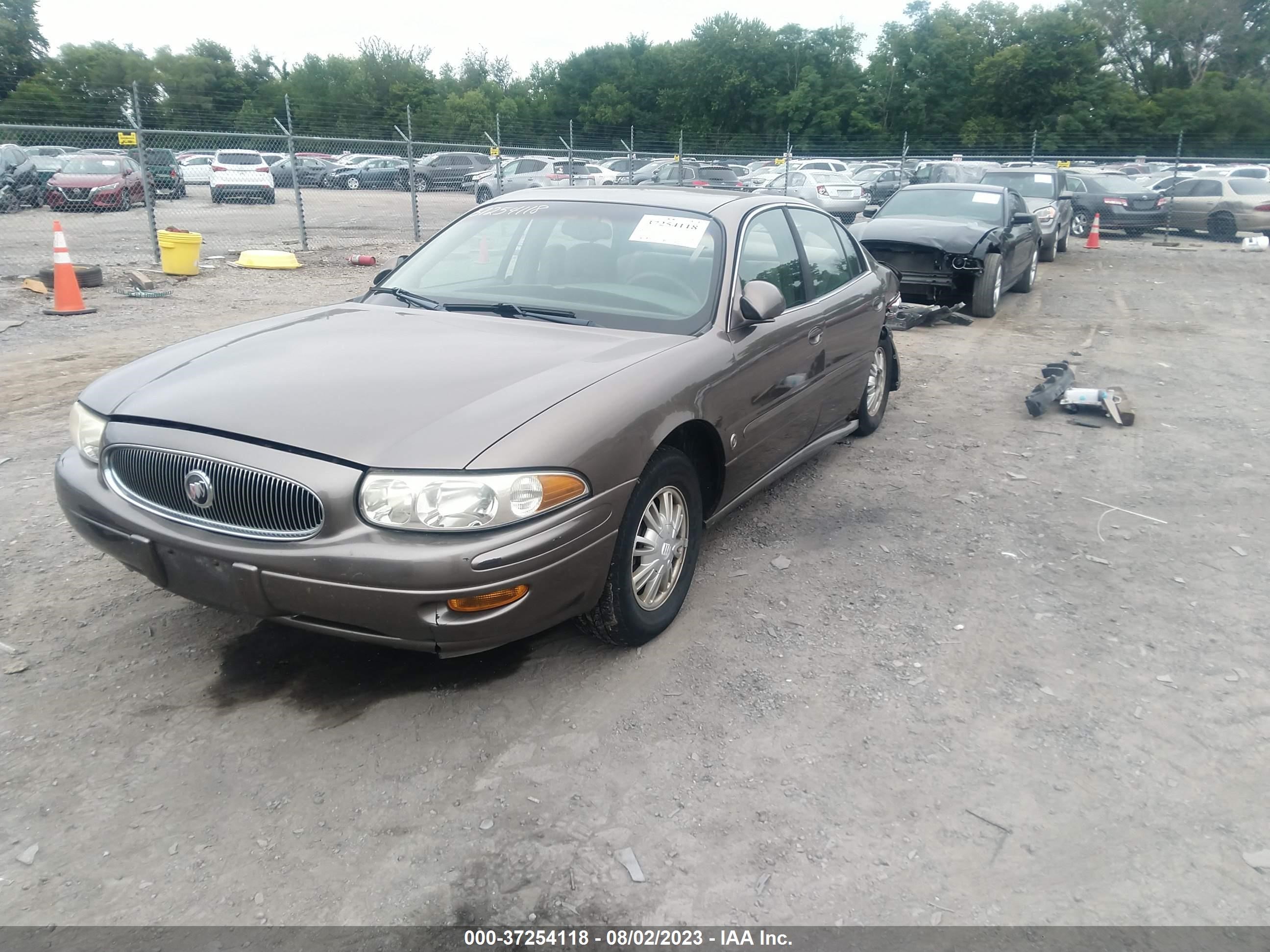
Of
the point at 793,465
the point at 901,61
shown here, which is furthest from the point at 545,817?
the point at 901,61

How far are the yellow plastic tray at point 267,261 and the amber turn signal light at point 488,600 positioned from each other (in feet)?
40.5

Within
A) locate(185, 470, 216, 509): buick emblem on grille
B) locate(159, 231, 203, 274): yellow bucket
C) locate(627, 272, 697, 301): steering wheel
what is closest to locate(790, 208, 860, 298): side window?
locate(627, 272, 697, 301): steering wheel

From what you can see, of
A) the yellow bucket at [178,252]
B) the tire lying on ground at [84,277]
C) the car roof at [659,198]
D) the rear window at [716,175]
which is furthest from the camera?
the rear window at [716,175]

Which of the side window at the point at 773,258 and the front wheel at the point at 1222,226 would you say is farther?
the front wheel at the point at 1222,226

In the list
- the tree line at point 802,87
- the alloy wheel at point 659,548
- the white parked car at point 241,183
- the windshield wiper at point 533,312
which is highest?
the tree line at point 802,87

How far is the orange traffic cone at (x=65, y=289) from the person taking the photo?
9828 mm

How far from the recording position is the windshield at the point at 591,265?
13.1 ft

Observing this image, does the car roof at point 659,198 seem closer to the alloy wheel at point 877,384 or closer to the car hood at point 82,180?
the alloy wheel at point 877,384

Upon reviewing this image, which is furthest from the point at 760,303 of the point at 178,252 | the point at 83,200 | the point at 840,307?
the point at 83,200

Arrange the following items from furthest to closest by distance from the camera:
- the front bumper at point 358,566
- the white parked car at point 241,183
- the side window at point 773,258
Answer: the white parked car at point 241,183, the side window at point 773,258, the front bumper at point 358,566

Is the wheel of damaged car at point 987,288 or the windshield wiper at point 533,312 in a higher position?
the windshield wiper at point 533,312

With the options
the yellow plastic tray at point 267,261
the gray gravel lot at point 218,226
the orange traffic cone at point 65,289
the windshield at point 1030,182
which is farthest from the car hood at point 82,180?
the windshield at point 1030,182

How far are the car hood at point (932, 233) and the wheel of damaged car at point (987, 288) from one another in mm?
302

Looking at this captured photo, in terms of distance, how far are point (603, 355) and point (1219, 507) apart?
147 inches
